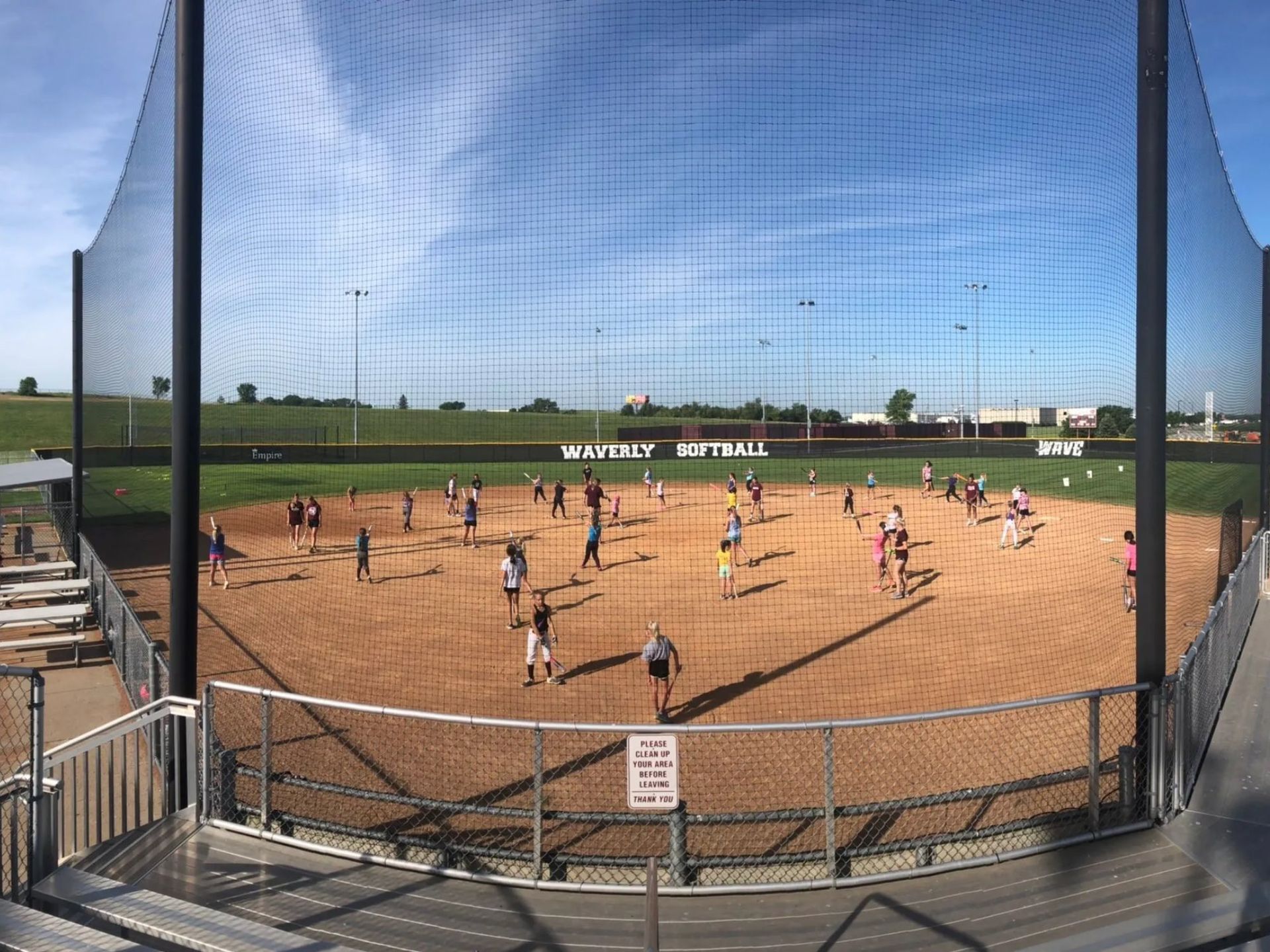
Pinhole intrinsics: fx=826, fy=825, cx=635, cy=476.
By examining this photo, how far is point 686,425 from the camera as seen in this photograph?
1554 inches

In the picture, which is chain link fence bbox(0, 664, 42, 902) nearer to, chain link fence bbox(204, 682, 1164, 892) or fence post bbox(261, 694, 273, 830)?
chain link fence bbox(204, 682, 1164, 892)

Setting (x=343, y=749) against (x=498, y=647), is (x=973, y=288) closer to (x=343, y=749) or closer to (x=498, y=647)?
(x=343, y=749)

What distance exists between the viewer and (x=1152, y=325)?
5.75m

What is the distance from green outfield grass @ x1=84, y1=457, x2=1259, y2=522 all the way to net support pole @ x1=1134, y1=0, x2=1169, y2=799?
25964mm

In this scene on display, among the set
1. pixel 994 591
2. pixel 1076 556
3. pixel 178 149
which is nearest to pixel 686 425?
pixel 1076 556

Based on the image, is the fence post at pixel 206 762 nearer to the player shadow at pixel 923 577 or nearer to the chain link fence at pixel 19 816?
the chain link fence at pixel 19 816

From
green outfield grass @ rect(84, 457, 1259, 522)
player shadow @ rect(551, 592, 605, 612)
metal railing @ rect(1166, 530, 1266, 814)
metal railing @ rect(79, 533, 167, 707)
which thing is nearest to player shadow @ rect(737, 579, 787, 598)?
player shadow @ rect(551, 592, 605, 612)

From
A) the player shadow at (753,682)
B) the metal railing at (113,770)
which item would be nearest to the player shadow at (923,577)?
the player shadow at (753,682)

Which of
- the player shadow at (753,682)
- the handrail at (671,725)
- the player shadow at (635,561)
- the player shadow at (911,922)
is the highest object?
the handrail at (671,725)

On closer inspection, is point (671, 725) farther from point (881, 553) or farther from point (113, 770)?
point (881, 553)

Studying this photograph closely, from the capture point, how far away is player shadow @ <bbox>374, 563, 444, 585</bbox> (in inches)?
815

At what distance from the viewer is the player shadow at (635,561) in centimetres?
2238

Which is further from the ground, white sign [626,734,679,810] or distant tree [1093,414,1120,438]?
distant tree [1093,414,1120,438]

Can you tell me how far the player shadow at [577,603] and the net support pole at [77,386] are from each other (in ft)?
33.0
